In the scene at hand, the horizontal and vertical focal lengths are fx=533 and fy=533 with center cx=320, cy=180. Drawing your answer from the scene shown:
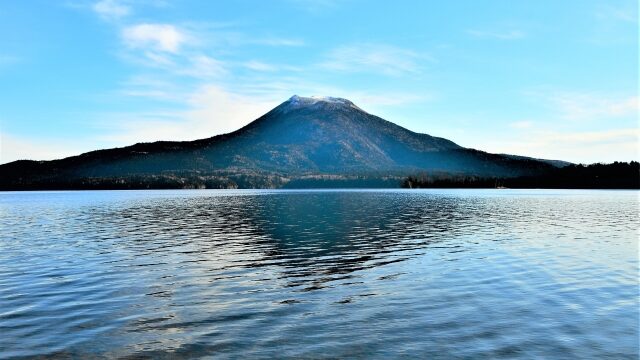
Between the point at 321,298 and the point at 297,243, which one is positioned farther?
the point at 297,243

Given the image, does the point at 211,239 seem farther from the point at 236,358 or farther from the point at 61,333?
the point at 236,358

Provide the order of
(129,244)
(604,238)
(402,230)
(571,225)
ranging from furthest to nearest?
(571,225) → (402,230) → (604,238) → (129,244)

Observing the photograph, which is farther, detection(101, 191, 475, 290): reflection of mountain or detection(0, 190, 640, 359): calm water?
detection(101, 191, 475, 290): reflection of mountain

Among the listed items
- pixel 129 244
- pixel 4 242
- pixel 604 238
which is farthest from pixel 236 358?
pixel 604 238

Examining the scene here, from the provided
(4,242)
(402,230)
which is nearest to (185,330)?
(4,242)

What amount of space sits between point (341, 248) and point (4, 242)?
3014 cm

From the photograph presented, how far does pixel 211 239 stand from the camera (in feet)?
162

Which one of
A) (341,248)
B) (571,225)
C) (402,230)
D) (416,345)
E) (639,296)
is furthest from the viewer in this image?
(571,225)

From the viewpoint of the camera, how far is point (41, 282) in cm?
2775

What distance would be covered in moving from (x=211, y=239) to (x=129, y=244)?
7329 mm

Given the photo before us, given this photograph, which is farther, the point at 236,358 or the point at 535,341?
the point at 535,341

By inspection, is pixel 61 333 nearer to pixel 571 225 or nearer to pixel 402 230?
pixel 402 230

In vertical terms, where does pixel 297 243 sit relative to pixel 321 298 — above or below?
above

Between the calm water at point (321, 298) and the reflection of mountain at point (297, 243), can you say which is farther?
the reflection of mountain at point (297, 243)
